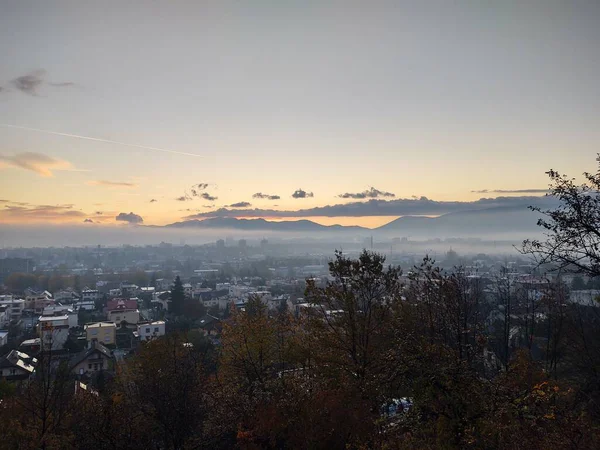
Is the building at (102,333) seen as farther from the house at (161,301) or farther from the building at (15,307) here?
the building at (15,307)

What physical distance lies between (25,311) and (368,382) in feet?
198

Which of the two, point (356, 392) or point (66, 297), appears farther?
point (66, 297)

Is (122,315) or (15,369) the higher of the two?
(15,369)

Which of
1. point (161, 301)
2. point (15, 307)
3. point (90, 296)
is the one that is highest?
point (15, 307)

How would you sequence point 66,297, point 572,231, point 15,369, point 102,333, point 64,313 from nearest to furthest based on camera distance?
point 572,231 < point 15,369 < point 102,333 < point 64,313 < point 66,297

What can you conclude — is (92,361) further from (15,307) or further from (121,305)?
(15,307)

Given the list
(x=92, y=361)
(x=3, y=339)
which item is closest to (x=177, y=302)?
(x=3, y=339)

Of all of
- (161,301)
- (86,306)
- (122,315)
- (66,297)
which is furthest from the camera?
(66,297)

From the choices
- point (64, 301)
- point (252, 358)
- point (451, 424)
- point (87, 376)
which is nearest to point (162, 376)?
point (252, 358)

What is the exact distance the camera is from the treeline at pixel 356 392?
666cm

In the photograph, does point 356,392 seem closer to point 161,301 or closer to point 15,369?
point 15,369

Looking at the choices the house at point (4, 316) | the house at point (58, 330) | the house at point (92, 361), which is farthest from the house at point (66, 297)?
the house at point (92, 361)

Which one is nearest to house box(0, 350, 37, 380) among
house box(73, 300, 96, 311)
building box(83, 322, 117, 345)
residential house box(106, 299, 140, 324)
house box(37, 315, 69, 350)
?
house box(37, 315, 69, 350)

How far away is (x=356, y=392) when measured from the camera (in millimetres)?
9031
